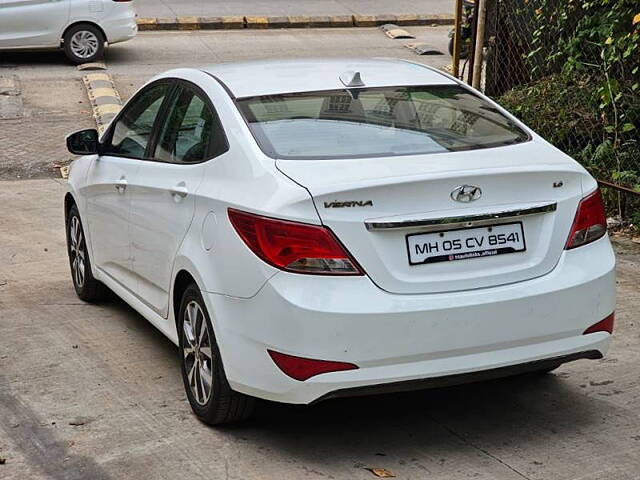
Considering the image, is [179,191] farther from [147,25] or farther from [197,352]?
[147,25]

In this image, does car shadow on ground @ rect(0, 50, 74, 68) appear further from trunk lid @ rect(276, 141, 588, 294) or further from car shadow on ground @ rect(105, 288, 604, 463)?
trunk lid @ rect(276, 141, 588, 294)

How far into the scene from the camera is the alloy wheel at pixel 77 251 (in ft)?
23.8

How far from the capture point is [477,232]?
471 centimetres

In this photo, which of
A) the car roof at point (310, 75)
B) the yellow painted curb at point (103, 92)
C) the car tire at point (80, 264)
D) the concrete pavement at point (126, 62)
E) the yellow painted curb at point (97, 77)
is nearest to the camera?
the car roof at point (310, 75)

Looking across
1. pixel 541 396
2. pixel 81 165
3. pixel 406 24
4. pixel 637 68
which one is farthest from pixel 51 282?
pixel 406 24

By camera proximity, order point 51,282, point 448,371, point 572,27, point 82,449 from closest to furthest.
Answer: point 448,371, point 82,449, point 51,282, point 572,27

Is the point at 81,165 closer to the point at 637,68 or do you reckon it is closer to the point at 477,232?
the point at 477,232

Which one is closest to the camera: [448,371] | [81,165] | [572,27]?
[448,371]

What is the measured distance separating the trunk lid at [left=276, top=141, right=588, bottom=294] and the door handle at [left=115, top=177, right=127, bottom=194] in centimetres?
156

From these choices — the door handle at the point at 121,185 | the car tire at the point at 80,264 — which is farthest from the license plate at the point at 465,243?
the car tire at the point at 80,264

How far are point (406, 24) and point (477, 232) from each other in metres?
17.7

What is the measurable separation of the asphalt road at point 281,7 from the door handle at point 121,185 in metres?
15.8

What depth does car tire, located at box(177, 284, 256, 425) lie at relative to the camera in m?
5.00

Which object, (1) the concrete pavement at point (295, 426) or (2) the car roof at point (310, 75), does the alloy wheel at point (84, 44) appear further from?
(2) the car roof at point (310, 75)
